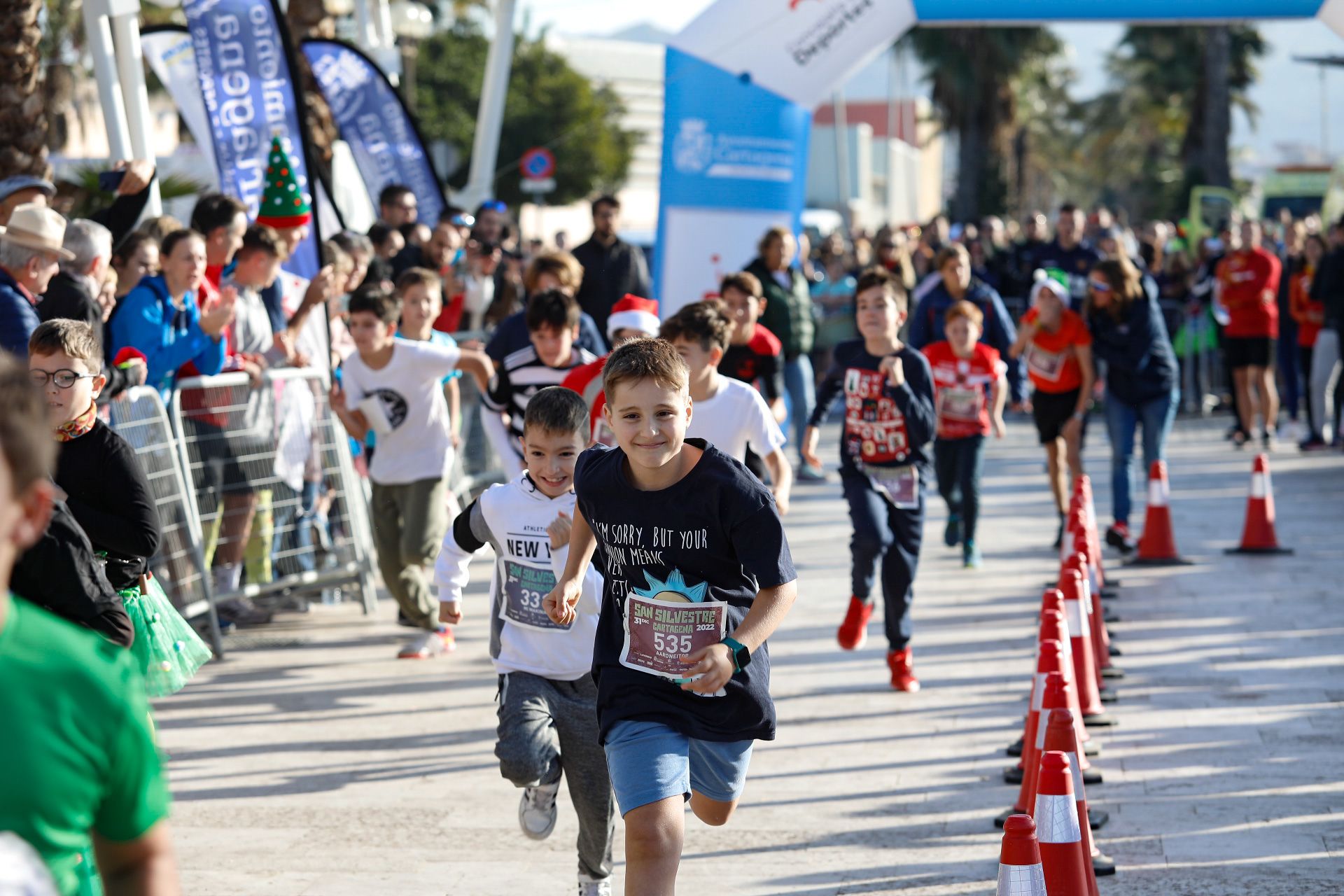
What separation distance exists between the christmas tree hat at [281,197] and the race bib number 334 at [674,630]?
21.9ft

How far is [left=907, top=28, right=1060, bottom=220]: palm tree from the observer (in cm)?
4147

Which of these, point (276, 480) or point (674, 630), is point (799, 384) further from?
point (674, 630)

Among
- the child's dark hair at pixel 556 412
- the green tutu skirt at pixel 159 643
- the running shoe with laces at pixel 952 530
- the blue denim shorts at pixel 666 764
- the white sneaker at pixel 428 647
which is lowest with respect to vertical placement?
the white sneaker at pixel 428 647

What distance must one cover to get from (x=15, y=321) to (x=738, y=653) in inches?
139

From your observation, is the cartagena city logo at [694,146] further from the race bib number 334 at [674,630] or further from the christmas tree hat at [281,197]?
the race bib number 334 at [674,630]

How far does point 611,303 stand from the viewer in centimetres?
1236

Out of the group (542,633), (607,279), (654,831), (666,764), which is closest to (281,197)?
(607,279)

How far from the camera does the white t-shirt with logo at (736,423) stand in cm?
639

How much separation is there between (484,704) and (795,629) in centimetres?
217

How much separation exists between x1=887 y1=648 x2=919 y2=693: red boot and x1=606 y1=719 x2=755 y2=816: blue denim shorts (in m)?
3.49

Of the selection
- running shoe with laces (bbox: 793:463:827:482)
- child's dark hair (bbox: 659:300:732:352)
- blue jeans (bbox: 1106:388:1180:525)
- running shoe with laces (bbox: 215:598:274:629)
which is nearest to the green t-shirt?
child's dark hair (bbox: 659:300:732:352)

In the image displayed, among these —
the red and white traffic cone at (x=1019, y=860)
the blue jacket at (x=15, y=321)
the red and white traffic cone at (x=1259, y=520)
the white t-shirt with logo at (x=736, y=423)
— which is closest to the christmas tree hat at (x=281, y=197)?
the blue jacket at (x=15, y=321)

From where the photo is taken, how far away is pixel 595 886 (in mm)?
4664

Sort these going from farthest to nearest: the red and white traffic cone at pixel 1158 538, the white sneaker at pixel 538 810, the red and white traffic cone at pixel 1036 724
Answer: the red and white traffic cone at pixel 1158 538 < the red and white traffic cone at pixel 1036 724 < the white sneaker at pixel 538 810
